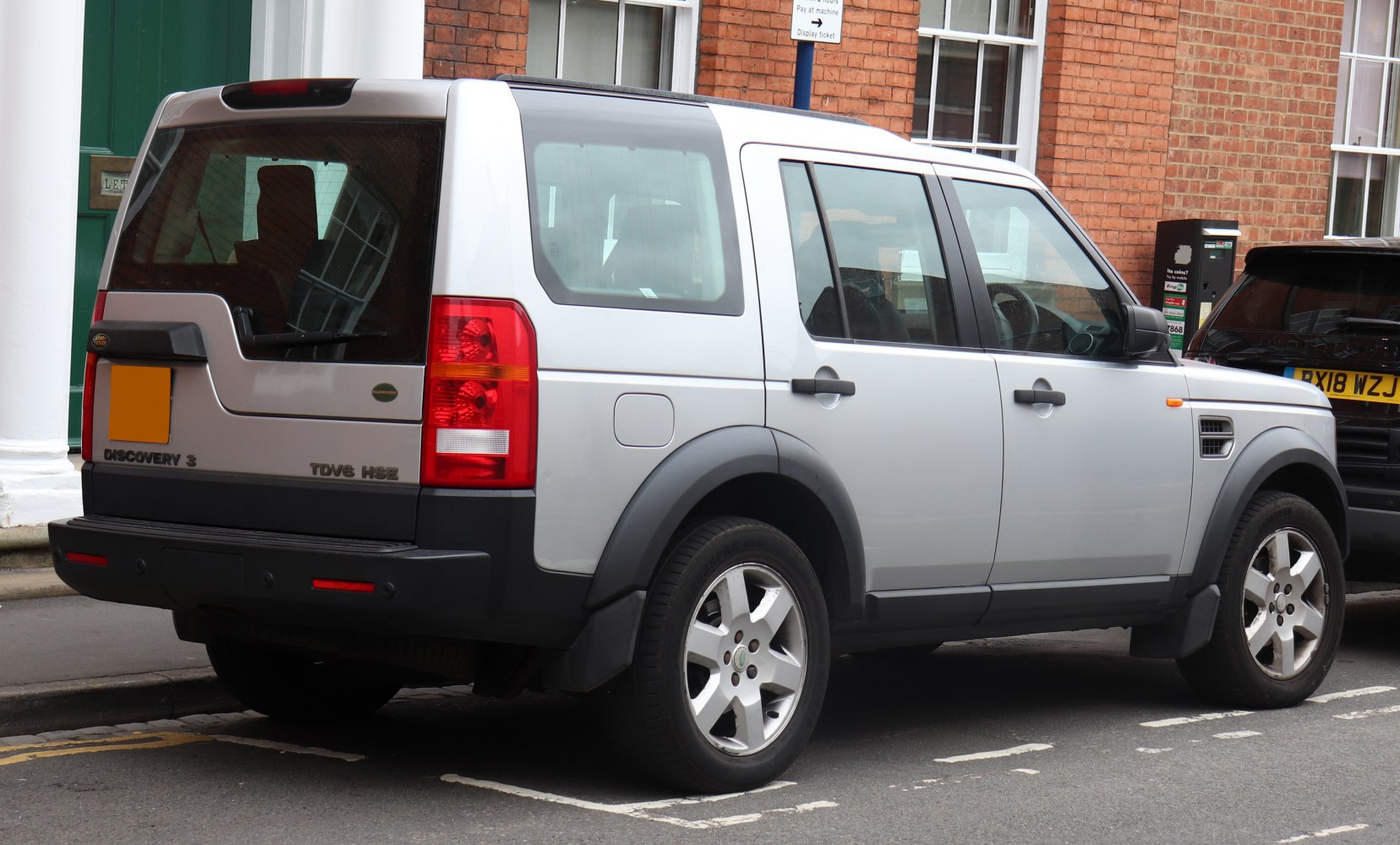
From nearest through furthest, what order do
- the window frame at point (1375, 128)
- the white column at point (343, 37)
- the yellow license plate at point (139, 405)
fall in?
the yellow license plate at point (139, 405), the white column at point (343, 37), the window frame at point (1375, 128)

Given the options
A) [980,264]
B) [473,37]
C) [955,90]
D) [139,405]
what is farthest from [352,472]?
[955,90]

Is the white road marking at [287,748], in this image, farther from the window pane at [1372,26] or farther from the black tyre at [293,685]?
the window pane at [1372,26]

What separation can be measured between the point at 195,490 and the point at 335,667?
97 centimetres

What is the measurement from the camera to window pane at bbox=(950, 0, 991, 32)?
41.2ft

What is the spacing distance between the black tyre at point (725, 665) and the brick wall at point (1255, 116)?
29.5 ft

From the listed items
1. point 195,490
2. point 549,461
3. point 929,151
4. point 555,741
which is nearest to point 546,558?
point 549,461

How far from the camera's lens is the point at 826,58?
456 inches

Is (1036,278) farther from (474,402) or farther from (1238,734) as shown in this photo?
(474,402)

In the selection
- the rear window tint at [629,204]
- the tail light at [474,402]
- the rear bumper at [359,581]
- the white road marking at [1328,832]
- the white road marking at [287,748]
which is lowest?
the white road marking at [287,748]

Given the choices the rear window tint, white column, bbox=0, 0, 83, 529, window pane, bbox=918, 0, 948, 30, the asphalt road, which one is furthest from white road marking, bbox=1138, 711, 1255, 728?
window pane, bbox=918, 0, 948, 30

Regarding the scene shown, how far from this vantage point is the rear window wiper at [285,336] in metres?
4.79

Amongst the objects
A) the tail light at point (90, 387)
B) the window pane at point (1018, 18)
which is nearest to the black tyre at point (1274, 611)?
the tail light at point (90, 387)

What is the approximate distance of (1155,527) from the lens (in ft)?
21.0

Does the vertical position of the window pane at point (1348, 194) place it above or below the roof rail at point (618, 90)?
above
